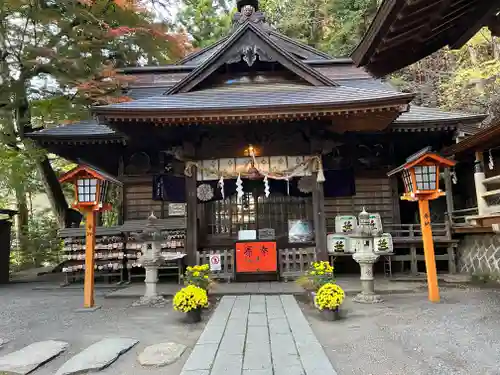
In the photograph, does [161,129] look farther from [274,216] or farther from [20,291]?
[20,291]

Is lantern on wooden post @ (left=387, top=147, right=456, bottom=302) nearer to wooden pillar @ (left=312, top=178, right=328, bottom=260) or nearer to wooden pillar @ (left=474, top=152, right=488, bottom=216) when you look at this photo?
wooden pillar @ (left=474, top=152, right=488, bottom=216)

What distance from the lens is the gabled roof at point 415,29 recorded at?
10.8 feet

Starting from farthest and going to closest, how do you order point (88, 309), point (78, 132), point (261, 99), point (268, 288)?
1. point (78, 132)
2. point (261, 99)
3. point (268, 288)
4. point (88, 309)

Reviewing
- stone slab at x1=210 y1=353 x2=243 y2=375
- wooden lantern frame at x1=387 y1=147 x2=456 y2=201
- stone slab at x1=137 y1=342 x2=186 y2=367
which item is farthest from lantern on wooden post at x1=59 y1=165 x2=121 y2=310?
wooden lantern frame at x1=387 y1=147 x2=456 y2=201

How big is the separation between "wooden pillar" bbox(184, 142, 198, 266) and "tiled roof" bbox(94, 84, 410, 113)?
52.0 inches

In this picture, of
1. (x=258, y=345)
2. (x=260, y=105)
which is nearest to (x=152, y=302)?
(x=258, y=345)

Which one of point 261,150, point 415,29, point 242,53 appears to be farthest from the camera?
point 242,53

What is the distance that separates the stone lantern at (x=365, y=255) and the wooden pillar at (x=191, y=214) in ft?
14.0

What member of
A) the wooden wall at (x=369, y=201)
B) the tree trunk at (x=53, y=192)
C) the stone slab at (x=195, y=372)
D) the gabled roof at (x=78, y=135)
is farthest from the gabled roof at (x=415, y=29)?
the tree trunk at (x=53, y=192)

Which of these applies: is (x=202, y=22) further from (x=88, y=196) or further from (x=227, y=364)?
(x=227, y=364)

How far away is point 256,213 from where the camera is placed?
11820 mm

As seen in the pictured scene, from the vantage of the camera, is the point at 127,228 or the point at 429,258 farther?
the point at 127,228

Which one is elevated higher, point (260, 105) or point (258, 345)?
point (260, 105)

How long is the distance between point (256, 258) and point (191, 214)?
2148mm
